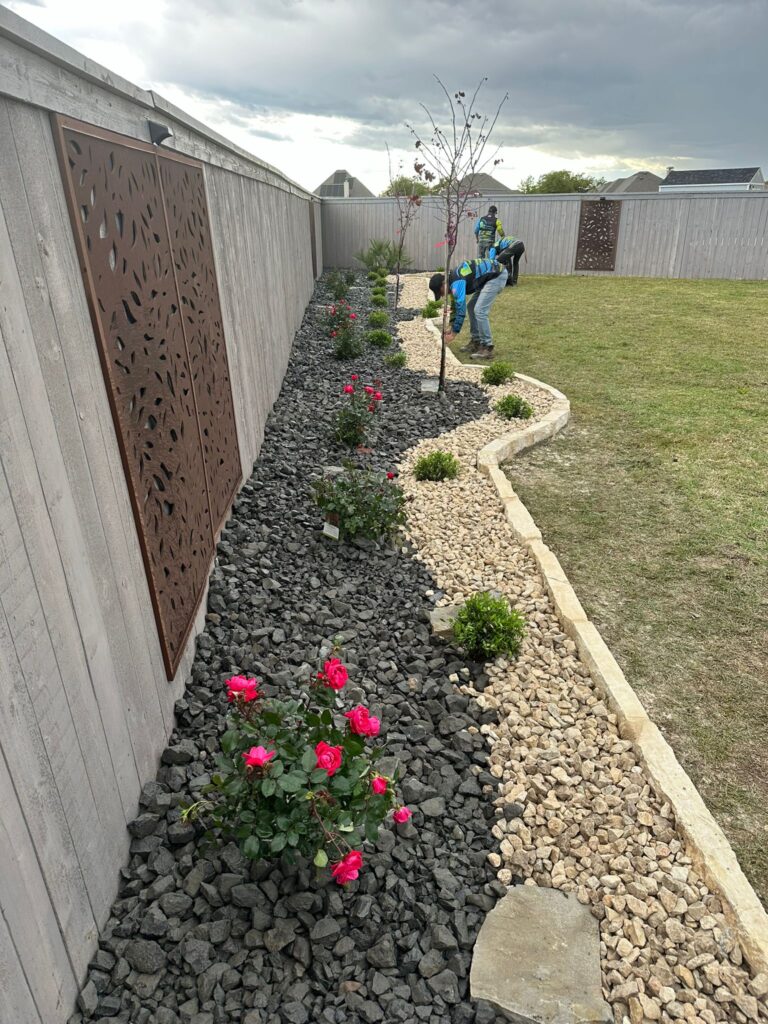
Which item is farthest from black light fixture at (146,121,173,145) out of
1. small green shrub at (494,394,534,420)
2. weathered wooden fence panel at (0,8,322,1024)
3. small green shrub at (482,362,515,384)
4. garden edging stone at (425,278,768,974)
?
small green shrub at (482,362,515,384)

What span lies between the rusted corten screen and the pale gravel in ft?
4.74

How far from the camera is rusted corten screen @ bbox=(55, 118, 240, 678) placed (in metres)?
1.96

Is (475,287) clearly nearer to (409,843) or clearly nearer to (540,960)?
(409,843)

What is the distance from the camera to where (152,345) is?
8.05 ft

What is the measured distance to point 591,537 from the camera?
15.0 feet

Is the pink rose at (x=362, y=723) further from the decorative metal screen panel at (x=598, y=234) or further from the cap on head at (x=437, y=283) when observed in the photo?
the decorative metal screen panel at (x=598, y=234)

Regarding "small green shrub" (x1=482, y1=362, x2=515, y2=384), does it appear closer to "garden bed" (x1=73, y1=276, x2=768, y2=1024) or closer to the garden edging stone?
the garden edging stone

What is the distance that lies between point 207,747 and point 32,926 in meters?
1.07

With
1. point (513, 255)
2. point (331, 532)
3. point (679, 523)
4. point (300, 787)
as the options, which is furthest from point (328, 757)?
point (513, 255)

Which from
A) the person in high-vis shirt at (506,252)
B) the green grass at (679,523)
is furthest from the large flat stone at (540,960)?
the person in high-vis shirt at (506,252)

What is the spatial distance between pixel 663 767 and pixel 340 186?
50.6m

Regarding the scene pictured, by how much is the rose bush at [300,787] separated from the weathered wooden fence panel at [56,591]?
368mm

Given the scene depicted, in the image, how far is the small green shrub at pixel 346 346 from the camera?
8.84 m

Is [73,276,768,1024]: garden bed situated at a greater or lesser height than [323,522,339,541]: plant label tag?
lesser
